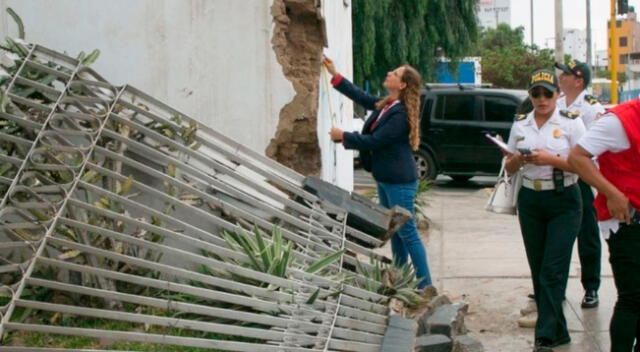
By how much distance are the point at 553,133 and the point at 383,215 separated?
1.28 m

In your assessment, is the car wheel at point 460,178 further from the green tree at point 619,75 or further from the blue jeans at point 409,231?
the green tree at point 619,75

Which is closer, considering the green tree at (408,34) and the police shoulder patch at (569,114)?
the police shoulder patch at (569,114)

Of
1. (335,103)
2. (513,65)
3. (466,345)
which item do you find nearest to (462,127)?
(335,103)

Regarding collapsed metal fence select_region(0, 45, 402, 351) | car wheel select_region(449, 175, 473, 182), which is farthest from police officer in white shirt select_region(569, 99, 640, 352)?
car wheel select_region(449, 175, 473, 182)

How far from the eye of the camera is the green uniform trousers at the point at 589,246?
25.1 ft

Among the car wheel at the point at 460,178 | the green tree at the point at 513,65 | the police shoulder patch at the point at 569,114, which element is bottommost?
the car wheel at the point at 460,178

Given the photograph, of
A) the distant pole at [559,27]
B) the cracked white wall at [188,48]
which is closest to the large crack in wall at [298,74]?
the cracked white wall at [188,48]

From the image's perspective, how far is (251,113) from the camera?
7.23m

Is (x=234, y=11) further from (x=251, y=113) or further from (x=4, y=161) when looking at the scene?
(x=4, y=161)

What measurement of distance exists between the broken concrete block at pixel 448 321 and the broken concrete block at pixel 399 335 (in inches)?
5.5

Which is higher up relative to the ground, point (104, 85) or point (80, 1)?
point (80, 1)

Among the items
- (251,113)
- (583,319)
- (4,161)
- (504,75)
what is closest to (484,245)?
(583,319)

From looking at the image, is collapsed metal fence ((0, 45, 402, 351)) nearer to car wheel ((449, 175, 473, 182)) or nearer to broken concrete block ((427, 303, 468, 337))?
broken concrete block ((427, 303, 468, 337))

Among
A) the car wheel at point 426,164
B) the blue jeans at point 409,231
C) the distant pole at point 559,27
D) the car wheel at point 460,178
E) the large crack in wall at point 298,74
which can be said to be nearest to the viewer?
the large crack in wall at point 298,74
